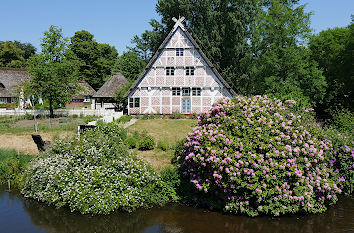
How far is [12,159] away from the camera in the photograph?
43.8 ft

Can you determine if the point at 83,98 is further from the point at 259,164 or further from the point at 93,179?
the point at 259,164

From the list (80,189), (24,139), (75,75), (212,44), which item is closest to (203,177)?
(80,189)

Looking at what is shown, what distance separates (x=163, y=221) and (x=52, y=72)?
74.9 feet

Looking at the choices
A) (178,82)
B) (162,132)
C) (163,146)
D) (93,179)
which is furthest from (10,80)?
(93,179)

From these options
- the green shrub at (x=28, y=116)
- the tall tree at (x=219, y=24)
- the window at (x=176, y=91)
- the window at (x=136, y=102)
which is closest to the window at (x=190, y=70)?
the window at (x=176, y=91)

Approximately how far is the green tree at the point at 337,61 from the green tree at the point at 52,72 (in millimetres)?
24047

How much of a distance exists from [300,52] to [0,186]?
25.1m

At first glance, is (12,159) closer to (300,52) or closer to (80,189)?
(80,189)

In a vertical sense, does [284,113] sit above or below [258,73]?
below

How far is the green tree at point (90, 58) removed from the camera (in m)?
60.4

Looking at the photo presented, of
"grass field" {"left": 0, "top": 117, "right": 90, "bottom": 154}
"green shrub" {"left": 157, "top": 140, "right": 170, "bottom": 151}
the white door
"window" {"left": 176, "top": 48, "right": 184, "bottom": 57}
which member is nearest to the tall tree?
"window" {"left": 176, "top": 48, "right": 184, "bottom": 57}

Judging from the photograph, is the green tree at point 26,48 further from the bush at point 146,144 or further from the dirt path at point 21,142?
the bush at point 146,144

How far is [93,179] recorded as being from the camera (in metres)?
10.1

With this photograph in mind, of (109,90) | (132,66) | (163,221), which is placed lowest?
(163,221)
